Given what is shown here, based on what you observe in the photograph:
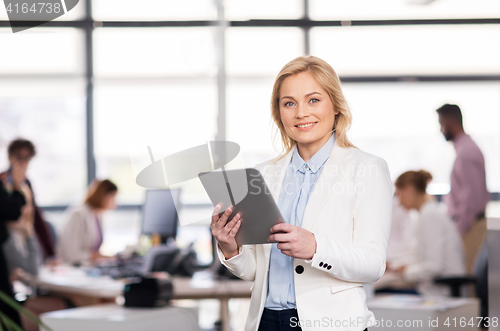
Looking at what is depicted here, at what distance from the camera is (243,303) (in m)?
2.91

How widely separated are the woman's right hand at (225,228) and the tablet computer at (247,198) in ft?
0.04

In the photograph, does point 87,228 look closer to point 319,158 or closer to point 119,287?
point 119,287

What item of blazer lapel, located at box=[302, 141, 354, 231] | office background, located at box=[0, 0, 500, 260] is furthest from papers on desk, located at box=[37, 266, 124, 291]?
blazer lapel, located at box=[302, 141, 354, 231]

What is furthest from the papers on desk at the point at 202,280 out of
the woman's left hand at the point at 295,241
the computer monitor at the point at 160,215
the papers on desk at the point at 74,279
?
the woman's left hand at the point at 295,241

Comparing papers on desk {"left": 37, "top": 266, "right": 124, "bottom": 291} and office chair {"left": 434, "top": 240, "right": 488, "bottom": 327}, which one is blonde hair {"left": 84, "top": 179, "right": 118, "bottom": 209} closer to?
papers on desk {"left": 37, "top": 266, "right": 124, "bottom": 291}

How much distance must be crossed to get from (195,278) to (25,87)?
3.32 metres

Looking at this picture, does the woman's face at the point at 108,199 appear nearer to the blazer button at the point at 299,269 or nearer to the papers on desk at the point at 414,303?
the papers on desk at the point at 414,303

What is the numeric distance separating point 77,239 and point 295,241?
3315 mm

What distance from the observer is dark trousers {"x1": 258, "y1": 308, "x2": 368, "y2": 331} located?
Result: 1.30 meters

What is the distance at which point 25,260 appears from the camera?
351cm

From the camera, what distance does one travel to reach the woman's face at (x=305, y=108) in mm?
1355

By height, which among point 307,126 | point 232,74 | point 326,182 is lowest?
point 326,182

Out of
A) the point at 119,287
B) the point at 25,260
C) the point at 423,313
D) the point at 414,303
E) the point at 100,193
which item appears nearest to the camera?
the point at 423,313

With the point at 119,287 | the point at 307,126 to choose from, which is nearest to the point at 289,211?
the point at 307,126
